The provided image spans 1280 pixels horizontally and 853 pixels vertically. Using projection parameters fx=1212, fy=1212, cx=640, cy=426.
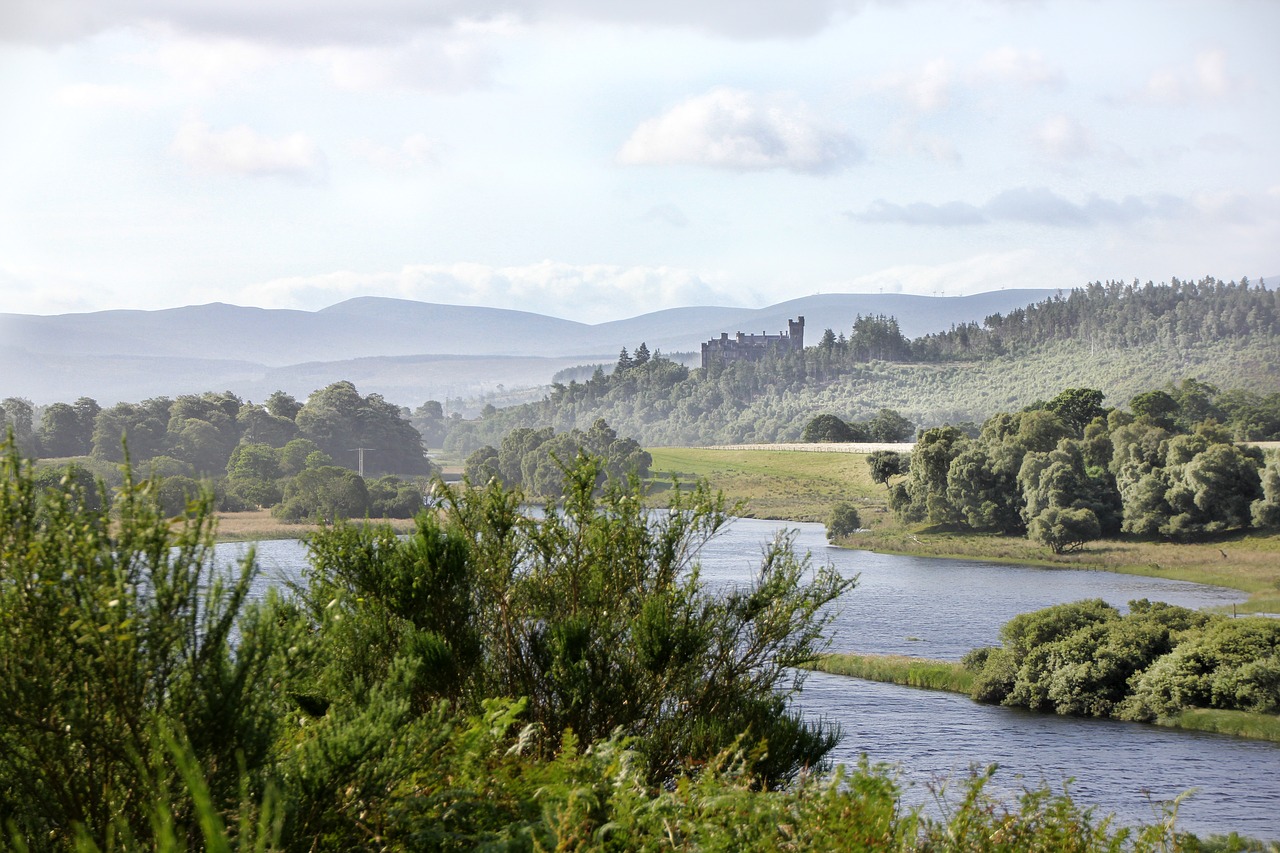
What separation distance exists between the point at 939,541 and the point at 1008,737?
134 ft

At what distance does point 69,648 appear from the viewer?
4.87 metres

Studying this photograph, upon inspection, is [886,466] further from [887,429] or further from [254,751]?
[254,751]

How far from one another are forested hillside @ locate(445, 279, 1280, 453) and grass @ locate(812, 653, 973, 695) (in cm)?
11300

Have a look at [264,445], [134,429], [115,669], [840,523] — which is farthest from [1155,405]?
[115,669]

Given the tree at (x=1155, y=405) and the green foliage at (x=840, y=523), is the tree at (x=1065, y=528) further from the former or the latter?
the tree at (x=1155, y=405)

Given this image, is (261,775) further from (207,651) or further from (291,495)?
(291,495)

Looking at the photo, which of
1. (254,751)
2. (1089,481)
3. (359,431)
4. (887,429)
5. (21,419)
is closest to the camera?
(254,751)

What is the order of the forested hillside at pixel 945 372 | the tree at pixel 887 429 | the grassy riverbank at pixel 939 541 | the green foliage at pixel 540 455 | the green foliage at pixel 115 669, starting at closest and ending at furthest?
the green foliage at pixel 115 669 → the grassy riverbank at pixel 939 541 → the green foliage at pixel 540 455 → the tree at pixel 887 429 → the forested hillside at pixel 945 372

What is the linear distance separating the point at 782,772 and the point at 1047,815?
14.0 ft

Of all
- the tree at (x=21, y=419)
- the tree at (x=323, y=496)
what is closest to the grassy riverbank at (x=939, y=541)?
the tree at (x=323, y=496)

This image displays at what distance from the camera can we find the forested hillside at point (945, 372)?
157250 millimetres

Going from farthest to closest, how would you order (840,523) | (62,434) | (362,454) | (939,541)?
(362,454) → (62,434) → (840,523) → (939,541)

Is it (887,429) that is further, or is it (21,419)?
(887,429)

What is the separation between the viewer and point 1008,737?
2823 cm
